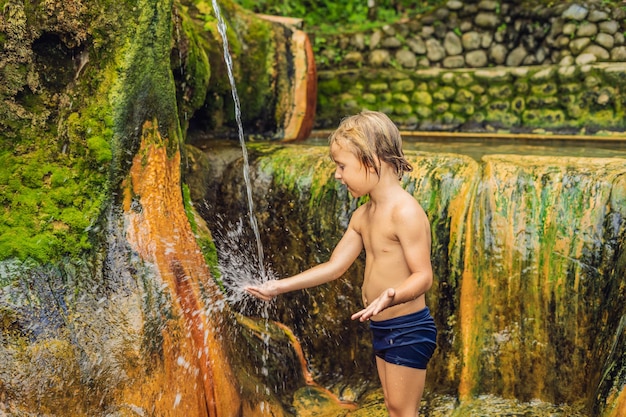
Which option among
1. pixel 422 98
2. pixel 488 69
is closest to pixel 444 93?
pixel 422 98

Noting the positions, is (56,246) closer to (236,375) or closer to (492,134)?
(236,375)

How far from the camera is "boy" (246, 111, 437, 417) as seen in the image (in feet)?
9.29

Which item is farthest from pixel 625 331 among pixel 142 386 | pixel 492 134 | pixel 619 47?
pixel 619 47

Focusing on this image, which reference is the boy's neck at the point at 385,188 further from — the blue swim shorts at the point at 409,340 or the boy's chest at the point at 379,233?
the blue swim shorts at the point at 409,340

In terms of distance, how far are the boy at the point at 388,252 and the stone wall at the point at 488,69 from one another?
15.4ft

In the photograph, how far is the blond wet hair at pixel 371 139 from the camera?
2.82 meters

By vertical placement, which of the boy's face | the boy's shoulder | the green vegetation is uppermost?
the green vegetation

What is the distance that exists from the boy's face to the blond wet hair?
0.02 metres

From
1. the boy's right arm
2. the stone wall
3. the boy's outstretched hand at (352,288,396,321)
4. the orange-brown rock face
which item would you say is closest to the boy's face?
the boy's right arm

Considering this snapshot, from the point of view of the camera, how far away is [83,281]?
325 centimetres

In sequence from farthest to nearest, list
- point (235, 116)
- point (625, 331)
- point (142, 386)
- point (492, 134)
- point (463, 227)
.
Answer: point (492, 134)
point (235, 116)
point (463, 227)
point (625, 331)
point (142, 386)

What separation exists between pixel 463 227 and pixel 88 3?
94.3 inches

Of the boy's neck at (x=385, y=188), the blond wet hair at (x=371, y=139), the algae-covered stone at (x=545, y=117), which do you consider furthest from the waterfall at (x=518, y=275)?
the algae-covered stone at (x=545, y=117)

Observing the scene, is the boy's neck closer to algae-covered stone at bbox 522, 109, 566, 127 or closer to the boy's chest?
the boy's chest
